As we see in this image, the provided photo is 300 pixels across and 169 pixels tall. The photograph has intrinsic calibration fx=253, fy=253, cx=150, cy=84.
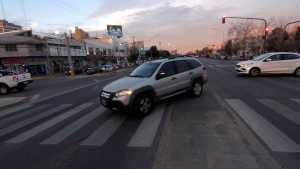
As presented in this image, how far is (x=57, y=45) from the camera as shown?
60750 mm

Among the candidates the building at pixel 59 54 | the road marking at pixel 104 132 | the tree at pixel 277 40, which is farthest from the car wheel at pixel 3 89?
the tree at pixel 277 40

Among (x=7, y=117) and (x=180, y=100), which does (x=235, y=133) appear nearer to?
(x=180, y=100)

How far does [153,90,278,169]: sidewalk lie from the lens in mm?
4367

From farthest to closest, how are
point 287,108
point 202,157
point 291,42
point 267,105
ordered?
1. point 291,42
2. point 267,105
3. point 287,108
4. point 202,157

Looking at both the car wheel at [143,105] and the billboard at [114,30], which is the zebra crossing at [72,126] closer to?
the car wheel at [143,105]

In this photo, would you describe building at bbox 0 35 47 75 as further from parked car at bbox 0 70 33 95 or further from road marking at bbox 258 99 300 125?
road marking at bbox 258 99 300 125

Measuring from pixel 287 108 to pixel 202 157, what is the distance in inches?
184

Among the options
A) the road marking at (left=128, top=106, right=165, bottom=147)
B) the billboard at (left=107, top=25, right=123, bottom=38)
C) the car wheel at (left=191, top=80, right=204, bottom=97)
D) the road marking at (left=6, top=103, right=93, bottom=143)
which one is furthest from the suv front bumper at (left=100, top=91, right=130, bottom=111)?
the billboard at (left=107, top=25, right=123, bottom=38)

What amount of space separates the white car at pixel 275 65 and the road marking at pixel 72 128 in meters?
12.8

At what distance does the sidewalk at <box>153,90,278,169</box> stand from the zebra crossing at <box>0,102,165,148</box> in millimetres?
483

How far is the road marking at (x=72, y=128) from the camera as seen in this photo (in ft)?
20.1

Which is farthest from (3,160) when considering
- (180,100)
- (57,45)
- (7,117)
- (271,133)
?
(57,45)

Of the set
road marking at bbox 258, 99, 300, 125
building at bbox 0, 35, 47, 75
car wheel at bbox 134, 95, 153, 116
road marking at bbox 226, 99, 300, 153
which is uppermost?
building at bbox 0, 35, 47, 75

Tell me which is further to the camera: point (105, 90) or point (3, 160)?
point (105, 90)
